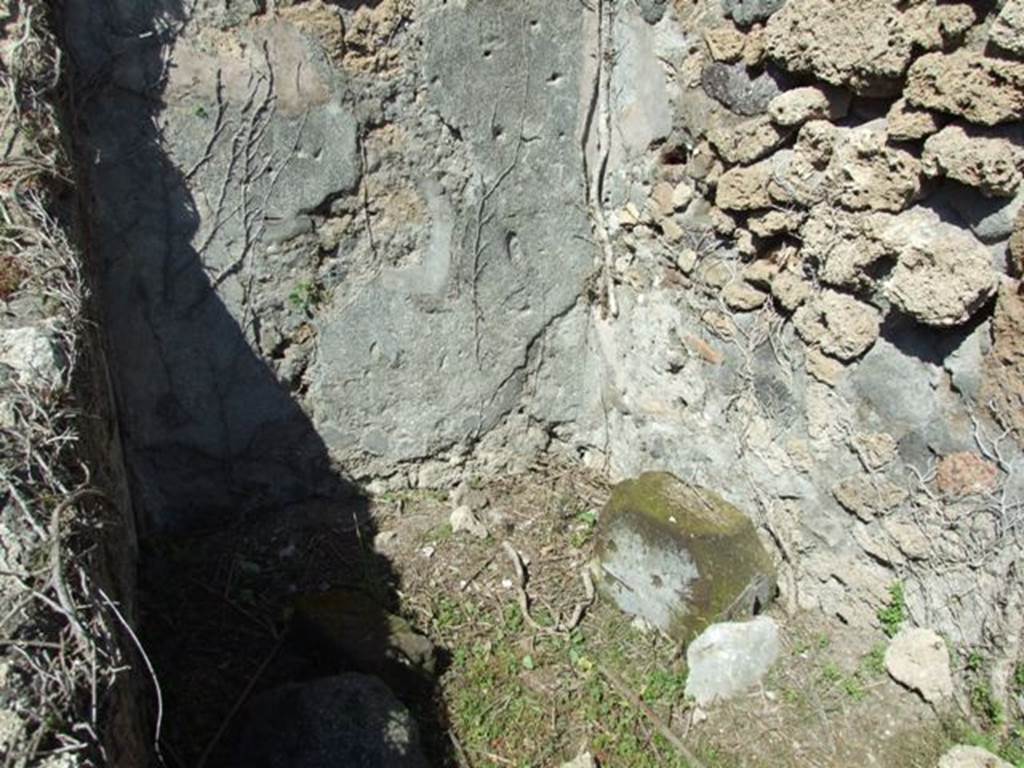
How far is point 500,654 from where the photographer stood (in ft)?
9.61

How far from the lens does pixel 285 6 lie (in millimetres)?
2869

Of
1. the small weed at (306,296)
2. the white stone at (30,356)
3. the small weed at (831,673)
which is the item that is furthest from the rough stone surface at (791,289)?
the white stone at (30,356)

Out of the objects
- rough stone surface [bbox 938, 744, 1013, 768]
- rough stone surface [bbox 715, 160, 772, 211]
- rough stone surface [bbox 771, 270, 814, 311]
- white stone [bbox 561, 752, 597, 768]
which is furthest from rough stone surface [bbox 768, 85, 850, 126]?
white stone [bbox 561, 752, 597, 768]

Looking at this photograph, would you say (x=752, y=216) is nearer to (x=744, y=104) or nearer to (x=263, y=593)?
(x=744, y=104)

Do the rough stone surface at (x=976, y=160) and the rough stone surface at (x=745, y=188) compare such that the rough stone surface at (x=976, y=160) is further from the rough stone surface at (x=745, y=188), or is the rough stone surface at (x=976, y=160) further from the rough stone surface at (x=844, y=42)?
the rough stone surface at (x=745, y=188)

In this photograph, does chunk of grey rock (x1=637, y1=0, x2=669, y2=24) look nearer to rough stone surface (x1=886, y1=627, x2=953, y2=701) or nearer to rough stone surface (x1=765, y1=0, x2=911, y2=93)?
rough stone surface (x1=765, y1=0, x2=911, y2=93)

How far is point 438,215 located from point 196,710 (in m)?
1.69

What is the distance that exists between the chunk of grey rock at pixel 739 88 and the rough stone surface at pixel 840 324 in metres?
0.57

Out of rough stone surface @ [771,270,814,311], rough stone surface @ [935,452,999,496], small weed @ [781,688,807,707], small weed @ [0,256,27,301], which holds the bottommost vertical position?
small weed @ [781,688,807,707]

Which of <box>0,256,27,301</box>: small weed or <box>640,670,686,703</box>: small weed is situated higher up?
<box>0,256,27,301</box>: small weed

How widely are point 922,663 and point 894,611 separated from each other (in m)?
0.17

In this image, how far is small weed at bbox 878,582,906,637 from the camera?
2.71 m

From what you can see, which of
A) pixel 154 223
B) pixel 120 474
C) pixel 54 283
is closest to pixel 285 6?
pixel 154 223

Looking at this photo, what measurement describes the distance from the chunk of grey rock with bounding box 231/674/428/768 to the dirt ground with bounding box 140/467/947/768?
7.4 inches
